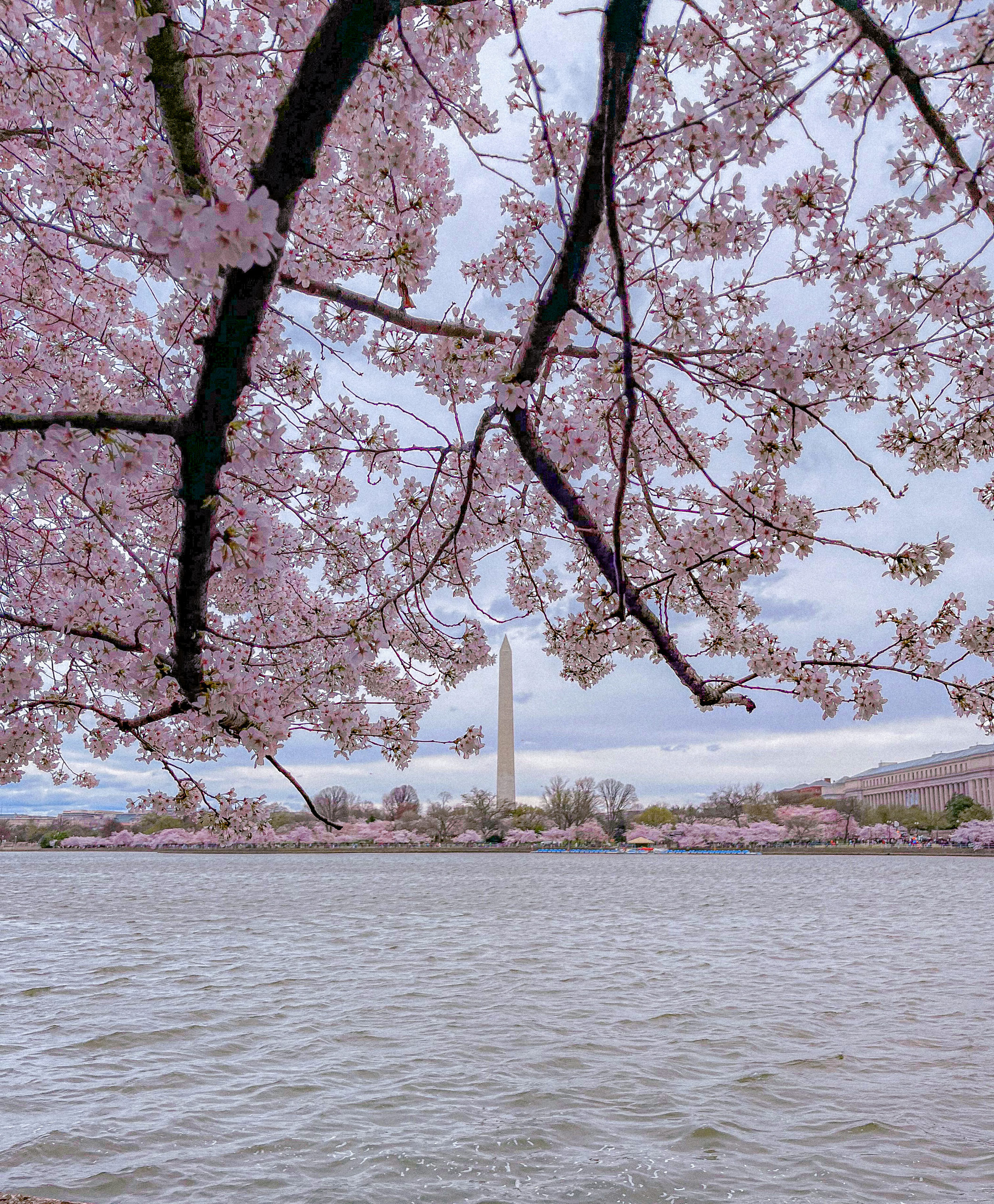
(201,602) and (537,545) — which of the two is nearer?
(201,602)

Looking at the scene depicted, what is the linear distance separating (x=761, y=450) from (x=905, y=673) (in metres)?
1.44

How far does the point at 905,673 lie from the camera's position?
4652 mm

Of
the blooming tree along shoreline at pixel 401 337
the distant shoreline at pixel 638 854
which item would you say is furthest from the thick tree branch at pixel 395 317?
the distant shoreline at pixel 638 854

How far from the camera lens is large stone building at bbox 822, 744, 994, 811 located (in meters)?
108

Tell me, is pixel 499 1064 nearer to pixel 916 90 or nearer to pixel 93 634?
pixel 93 634

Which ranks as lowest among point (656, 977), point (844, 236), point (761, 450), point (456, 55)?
point (656, 977)

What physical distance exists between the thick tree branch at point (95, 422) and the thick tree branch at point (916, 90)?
10.4ft

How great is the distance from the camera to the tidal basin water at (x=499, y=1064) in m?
6.20

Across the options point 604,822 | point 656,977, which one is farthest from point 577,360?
point 604,822

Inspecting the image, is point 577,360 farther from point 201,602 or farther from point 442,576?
point 201,602

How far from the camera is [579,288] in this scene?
388 centimetres

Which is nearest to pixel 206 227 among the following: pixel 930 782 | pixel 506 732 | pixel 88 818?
pixel 506 732

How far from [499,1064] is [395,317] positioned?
734 cm

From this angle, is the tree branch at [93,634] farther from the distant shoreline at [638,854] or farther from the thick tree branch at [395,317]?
the distant shoreline at [638,854]
